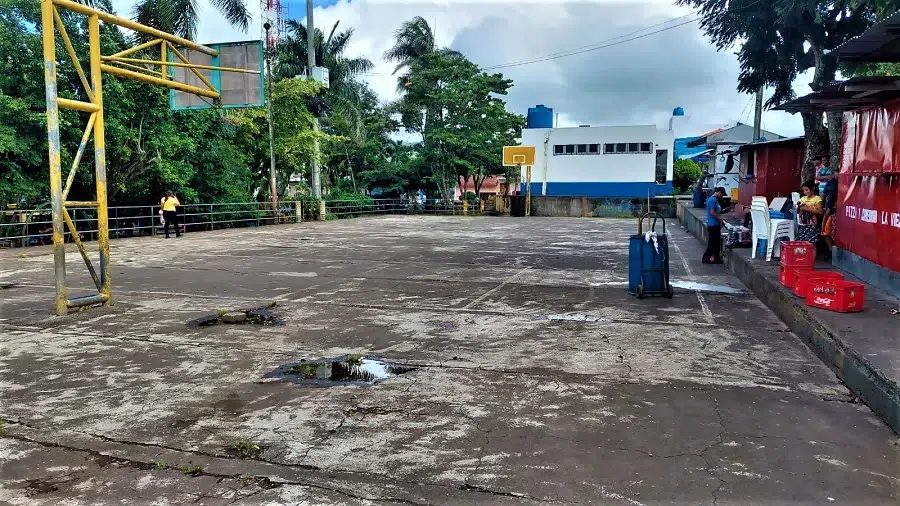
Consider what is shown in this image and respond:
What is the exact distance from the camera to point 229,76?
47.9 ft

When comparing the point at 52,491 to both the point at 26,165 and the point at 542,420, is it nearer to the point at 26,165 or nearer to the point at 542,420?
the point at 542,420

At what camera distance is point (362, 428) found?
14.8 feet

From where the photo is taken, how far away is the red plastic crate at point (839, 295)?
6.90 metres

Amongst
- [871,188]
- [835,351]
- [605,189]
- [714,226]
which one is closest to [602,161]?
[605,189]

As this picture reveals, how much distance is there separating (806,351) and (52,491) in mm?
6686

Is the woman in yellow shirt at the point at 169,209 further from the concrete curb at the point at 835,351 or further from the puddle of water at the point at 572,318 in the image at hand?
the concrete curb at the point at 835,351

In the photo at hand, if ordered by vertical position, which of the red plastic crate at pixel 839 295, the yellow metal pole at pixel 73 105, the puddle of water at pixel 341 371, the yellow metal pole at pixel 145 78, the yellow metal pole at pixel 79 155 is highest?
the yellow metal pole at pixel 145 78

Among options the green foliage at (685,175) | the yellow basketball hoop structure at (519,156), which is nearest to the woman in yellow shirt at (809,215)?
the yellow basketball hoop structure at (519,156)

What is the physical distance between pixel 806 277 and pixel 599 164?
34505 millimetres

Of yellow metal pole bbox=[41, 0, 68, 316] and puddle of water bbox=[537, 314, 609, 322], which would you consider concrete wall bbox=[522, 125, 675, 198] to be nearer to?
puddle of water bbox=[537, 314, 609, 322]

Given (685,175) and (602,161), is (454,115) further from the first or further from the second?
(685,175)

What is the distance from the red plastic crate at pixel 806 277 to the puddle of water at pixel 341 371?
197 inches

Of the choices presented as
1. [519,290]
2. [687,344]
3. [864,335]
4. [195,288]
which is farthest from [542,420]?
[195,288]

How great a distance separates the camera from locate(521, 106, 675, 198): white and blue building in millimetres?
40031
